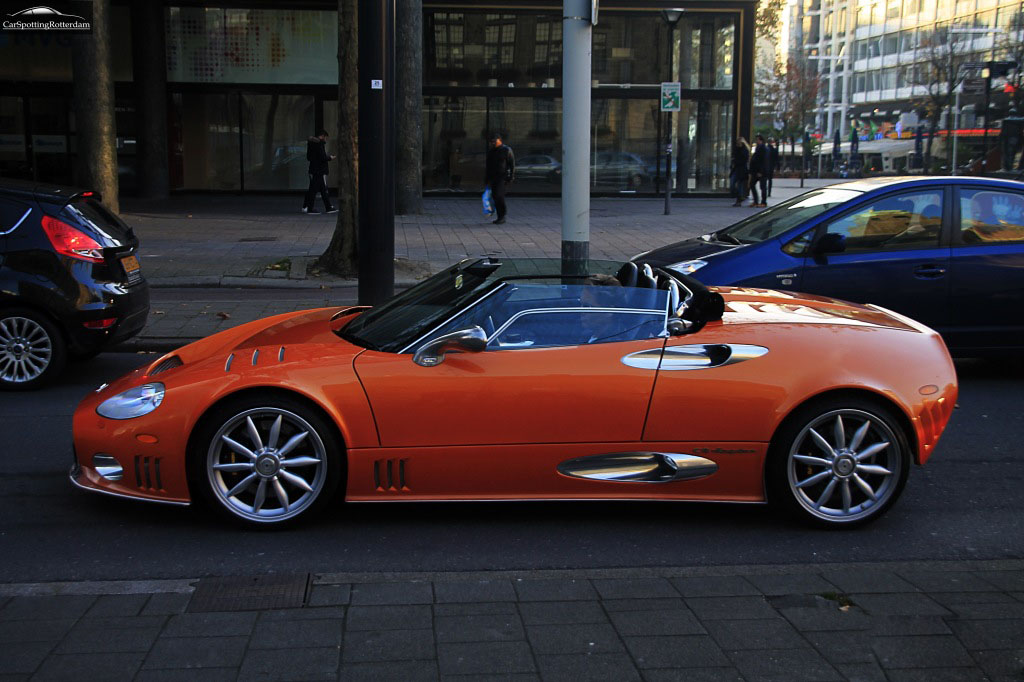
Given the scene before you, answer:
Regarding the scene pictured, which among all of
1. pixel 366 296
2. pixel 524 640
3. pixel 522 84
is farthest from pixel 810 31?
pixel 524 640

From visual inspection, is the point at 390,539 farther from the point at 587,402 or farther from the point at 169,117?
the point at 169,117

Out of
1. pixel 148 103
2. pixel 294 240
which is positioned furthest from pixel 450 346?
pixel 148 103

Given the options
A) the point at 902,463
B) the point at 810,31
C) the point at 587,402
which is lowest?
the point at 902,463

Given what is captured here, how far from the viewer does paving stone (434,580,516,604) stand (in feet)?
12.8

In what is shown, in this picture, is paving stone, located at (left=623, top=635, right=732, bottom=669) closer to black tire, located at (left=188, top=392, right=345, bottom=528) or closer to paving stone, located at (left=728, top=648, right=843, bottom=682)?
paving stone, located at (left=728, top=648, right=843, bottom=682)

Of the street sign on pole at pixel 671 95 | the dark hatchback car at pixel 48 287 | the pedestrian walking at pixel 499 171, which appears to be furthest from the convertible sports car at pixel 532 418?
the street sign on pole at pixel 671 95

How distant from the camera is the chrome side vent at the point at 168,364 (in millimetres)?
5031

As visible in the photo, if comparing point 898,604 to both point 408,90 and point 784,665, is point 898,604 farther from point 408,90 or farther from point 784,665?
point 408,90

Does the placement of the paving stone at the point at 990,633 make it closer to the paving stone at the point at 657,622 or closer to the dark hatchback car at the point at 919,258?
the paving stone at the point at 657,622

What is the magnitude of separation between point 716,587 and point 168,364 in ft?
9.53

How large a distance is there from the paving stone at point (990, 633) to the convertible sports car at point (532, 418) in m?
1.16

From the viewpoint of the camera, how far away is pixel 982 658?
3387 mm

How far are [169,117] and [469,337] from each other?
24.8 meters

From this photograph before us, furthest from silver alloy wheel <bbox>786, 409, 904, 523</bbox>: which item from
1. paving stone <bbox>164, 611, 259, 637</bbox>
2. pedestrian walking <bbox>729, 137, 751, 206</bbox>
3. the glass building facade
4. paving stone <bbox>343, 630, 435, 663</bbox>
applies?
the glass building facade
